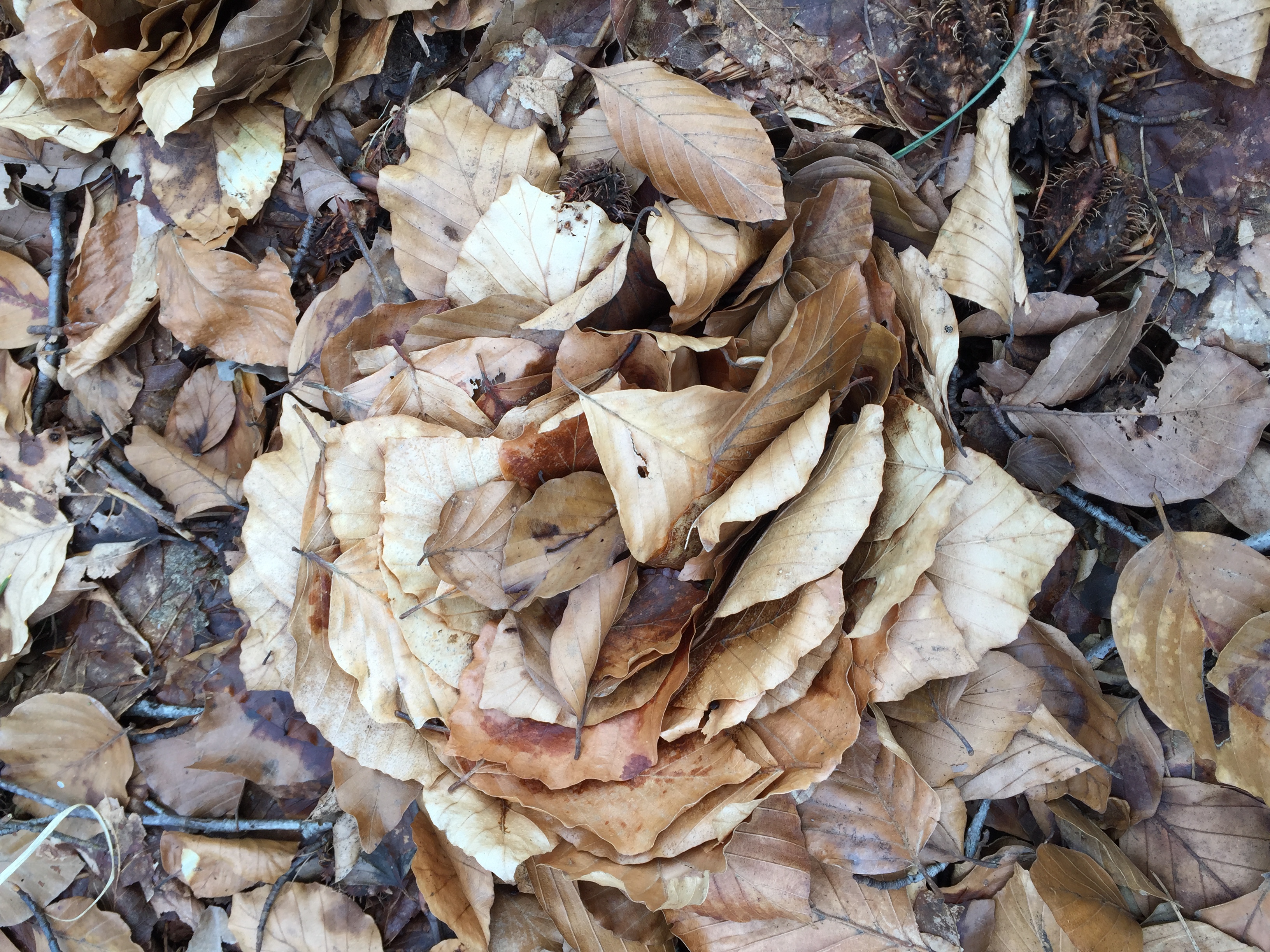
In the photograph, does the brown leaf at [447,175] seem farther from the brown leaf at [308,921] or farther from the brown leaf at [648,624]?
the brown leaf at [308,921]

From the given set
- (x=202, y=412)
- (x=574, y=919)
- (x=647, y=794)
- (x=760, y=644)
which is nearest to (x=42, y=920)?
(x=202, y=412)

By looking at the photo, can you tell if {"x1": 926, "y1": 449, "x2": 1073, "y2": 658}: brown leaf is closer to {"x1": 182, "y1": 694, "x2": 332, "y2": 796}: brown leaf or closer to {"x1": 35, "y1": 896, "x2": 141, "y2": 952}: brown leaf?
{"x1": 182, "y1": 694, "x2": 332, "y2": 796}: brown leaf

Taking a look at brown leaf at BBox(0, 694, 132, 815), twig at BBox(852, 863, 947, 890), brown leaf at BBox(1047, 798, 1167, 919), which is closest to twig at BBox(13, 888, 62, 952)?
brown leaf at BBox(0, 694, 132, 815)

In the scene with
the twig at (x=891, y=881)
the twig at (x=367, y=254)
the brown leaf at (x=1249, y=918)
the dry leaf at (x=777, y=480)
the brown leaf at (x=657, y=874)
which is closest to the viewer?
the dry leaf at (x=777, y=480)

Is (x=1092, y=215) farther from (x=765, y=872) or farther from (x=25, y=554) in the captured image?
(x=25, y=554)

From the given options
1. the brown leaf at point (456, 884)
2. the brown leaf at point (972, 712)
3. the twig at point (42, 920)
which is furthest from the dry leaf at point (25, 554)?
Result: the brown leaf at point (972, 712)
